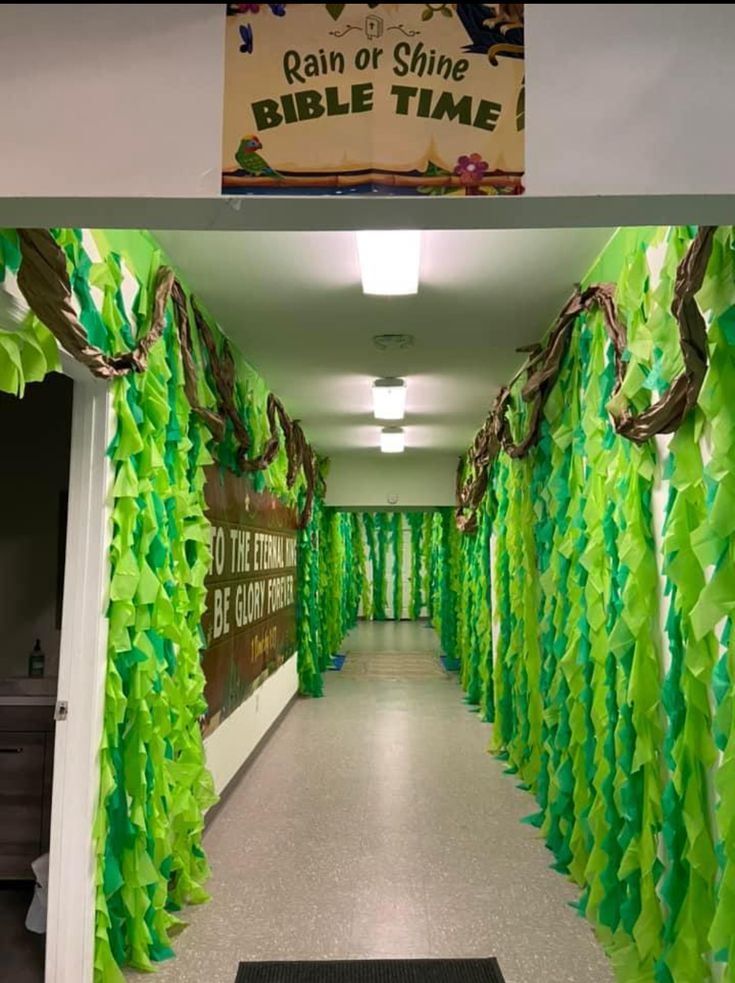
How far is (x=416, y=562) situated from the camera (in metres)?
15.4

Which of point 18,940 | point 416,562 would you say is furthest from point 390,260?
point 416,562

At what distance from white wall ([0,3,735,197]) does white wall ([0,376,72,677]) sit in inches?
92.1

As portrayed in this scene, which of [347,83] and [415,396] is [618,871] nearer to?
[347,83]

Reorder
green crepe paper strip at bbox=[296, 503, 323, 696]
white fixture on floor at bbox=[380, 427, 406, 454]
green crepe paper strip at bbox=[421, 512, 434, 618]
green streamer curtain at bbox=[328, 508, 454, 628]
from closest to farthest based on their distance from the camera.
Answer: white fixture on floor at bbox=[380, 427, 406, 454]
green crepe paper strip at bbox=[296, 503, 323, 696]
green crepe paper strip at bbox=[421, 512, 434, 618]
green streamer curtain at bbox=[328, 508, 454, 628]

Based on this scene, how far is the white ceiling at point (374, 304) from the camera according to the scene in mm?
2533

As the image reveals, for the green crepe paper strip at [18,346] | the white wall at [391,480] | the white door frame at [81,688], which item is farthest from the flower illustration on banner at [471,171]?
the white wall at [391,480]

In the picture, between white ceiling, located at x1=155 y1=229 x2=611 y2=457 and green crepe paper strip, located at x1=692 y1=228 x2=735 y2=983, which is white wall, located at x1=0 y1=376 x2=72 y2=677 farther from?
green crepe paper strip, located at x1=692 y1=228 x2=735 y2=983

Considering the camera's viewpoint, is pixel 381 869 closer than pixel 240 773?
Yes

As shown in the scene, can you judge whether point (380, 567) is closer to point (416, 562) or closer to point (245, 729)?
point (416, 562)

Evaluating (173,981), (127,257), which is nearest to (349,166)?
(127,257)

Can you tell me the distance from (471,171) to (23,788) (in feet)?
9.11

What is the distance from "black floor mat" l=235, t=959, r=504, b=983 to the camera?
7.14 ft

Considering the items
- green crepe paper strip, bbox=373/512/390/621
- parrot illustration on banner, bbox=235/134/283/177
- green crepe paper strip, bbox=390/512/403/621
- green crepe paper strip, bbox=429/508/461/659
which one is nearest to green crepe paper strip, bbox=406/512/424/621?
green crepe paper strip, bbox=390/512/403/621

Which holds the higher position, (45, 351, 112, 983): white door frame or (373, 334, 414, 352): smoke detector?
(373, 334, 414, 352): smoke detector
